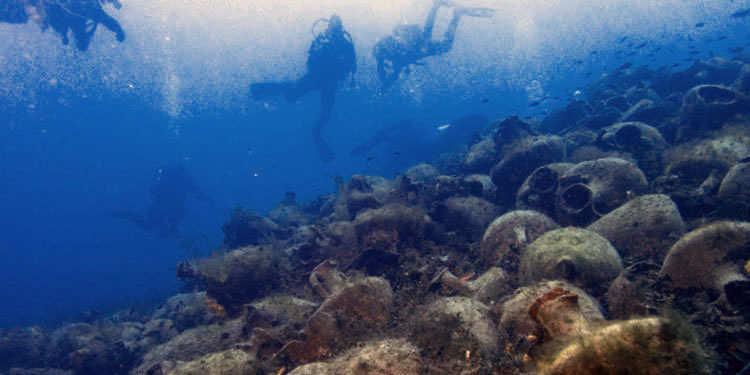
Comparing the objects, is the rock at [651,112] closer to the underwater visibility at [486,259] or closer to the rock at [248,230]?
the underwater visibility at [486,259]

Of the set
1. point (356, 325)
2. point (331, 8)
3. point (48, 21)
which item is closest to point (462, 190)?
point (356, 325)

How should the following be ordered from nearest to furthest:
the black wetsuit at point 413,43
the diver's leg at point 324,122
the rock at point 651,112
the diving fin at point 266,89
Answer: the rock at point 651,112 < the black wetsuit at point 413,43 < the diving fin at point 266,89 < the diver's leg at point 324,122

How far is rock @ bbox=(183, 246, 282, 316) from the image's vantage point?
7684mm

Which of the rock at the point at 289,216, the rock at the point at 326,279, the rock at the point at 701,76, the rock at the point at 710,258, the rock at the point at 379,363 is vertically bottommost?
the rock at the point at 701,76

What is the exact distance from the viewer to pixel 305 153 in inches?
5832

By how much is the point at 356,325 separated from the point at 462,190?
645 centimetres

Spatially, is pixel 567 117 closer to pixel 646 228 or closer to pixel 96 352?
pixel 646 228

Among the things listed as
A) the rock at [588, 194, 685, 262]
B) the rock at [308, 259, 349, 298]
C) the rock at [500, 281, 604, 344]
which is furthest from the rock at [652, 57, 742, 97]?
the rock at [308, 259, 349, 298]

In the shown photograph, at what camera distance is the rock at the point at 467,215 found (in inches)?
358

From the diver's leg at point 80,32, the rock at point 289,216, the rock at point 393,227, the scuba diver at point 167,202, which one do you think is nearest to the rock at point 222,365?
the rock at point 393,227

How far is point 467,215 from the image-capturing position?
9227mm

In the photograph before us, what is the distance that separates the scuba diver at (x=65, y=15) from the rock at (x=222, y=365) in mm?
20764

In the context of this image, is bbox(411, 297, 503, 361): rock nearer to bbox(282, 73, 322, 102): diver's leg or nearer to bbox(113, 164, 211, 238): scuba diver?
bbox(282, 73, 322, 102): diver's leg

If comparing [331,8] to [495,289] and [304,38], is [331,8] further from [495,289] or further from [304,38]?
[495,289]
